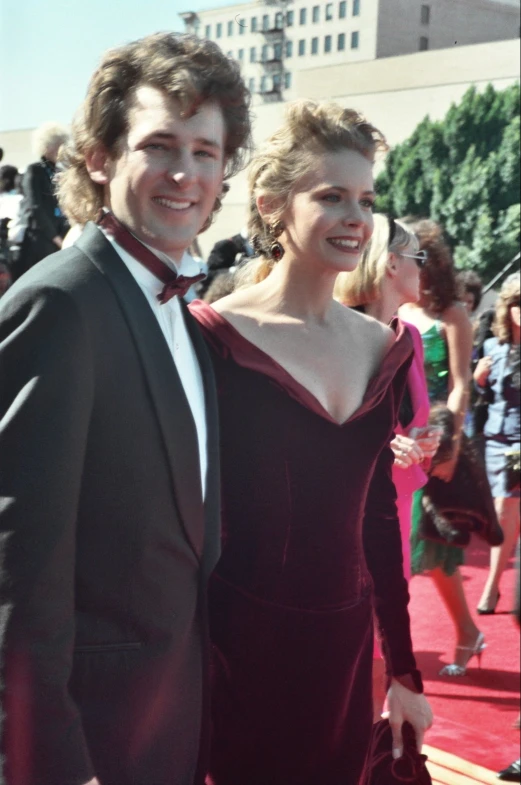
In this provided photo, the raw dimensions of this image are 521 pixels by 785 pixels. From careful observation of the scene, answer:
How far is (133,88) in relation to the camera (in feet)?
5.50

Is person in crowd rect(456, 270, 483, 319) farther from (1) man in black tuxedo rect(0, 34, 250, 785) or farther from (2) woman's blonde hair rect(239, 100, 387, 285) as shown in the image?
(1) man in black tuxedo rect(0, 34, 250, 785)

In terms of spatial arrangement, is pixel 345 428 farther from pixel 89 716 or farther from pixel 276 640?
pixel 89 716

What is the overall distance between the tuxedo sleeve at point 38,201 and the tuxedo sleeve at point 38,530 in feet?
11.1

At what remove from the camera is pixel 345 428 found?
2049 millimetres

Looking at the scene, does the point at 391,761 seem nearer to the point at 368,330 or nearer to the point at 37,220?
the point at 368,330

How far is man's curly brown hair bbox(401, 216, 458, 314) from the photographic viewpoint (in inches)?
186

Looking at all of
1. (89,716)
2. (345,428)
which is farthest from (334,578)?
(89,716)

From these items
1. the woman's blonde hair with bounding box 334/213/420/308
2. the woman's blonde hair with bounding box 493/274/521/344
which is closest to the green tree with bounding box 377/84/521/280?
the woman's blonde hair with bounding box 493/274/521/344

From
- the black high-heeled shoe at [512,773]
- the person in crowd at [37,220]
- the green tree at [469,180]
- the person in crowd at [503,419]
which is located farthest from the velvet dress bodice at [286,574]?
the green tree at [469,180]

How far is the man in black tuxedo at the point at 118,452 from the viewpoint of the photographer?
1.41 m

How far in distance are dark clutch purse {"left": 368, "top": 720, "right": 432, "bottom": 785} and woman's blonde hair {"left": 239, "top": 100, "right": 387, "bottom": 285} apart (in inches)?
40.7

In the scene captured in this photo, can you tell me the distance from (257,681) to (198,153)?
0.96 metres

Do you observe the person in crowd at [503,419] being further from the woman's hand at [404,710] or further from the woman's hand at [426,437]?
the woman's hand at [404,710]

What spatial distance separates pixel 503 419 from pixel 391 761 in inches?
174
